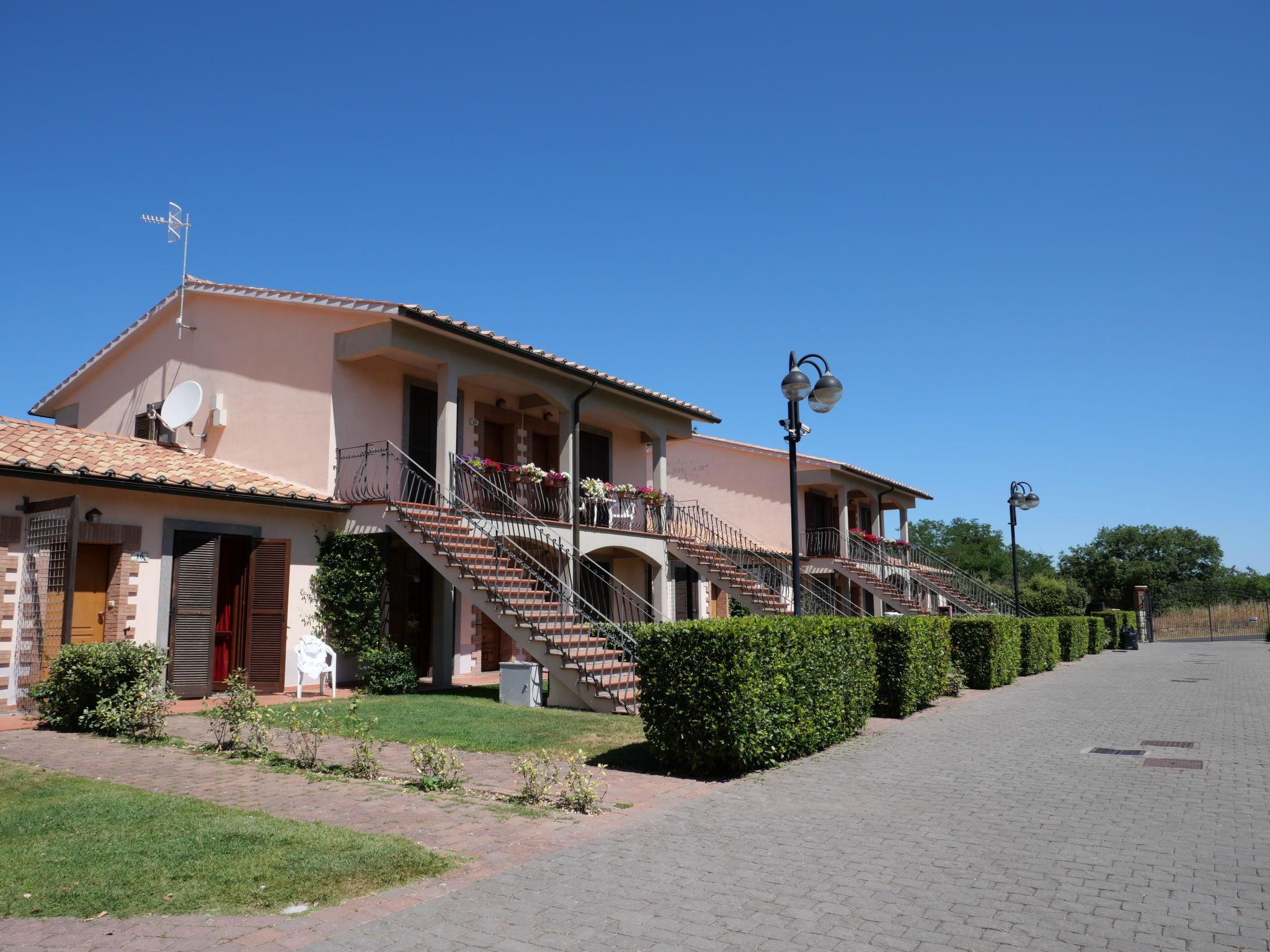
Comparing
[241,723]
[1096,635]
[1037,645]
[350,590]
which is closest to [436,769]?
[241,723]

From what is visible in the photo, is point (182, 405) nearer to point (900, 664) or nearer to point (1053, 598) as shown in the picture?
point (900, 664)

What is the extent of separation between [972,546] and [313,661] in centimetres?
7648

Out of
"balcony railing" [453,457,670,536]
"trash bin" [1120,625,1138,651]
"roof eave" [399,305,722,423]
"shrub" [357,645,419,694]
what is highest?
"roof eave" [399,305,722,423]

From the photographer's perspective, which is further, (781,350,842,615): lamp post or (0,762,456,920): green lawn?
(781,350,842,615): lamp post

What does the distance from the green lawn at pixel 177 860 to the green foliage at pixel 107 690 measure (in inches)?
112

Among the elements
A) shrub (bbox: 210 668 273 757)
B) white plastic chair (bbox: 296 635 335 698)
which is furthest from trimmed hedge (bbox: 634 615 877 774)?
white plastic chair (bbox: 296 635 335 698)

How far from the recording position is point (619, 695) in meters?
11.1

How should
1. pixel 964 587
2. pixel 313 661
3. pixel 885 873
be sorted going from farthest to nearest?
pixel 964 587 < pixel 313 661 < pixel 885 873

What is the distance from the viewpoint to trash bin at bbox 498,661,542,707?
1154 cm

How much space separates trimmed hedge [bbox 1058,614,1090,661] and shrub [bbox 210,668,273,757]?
777 inches

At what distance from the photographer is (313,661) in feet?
40.4

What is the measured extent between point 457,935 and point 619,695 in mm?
7216

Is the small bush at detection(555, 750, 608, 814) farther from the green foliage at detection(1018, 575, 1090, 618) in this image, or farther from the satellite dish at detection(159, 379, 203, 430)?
the green foliage at detection(1018, 575, 1090, 618)

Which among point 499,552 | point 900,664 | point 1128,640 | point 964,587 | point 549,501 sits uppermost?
point 549,501
